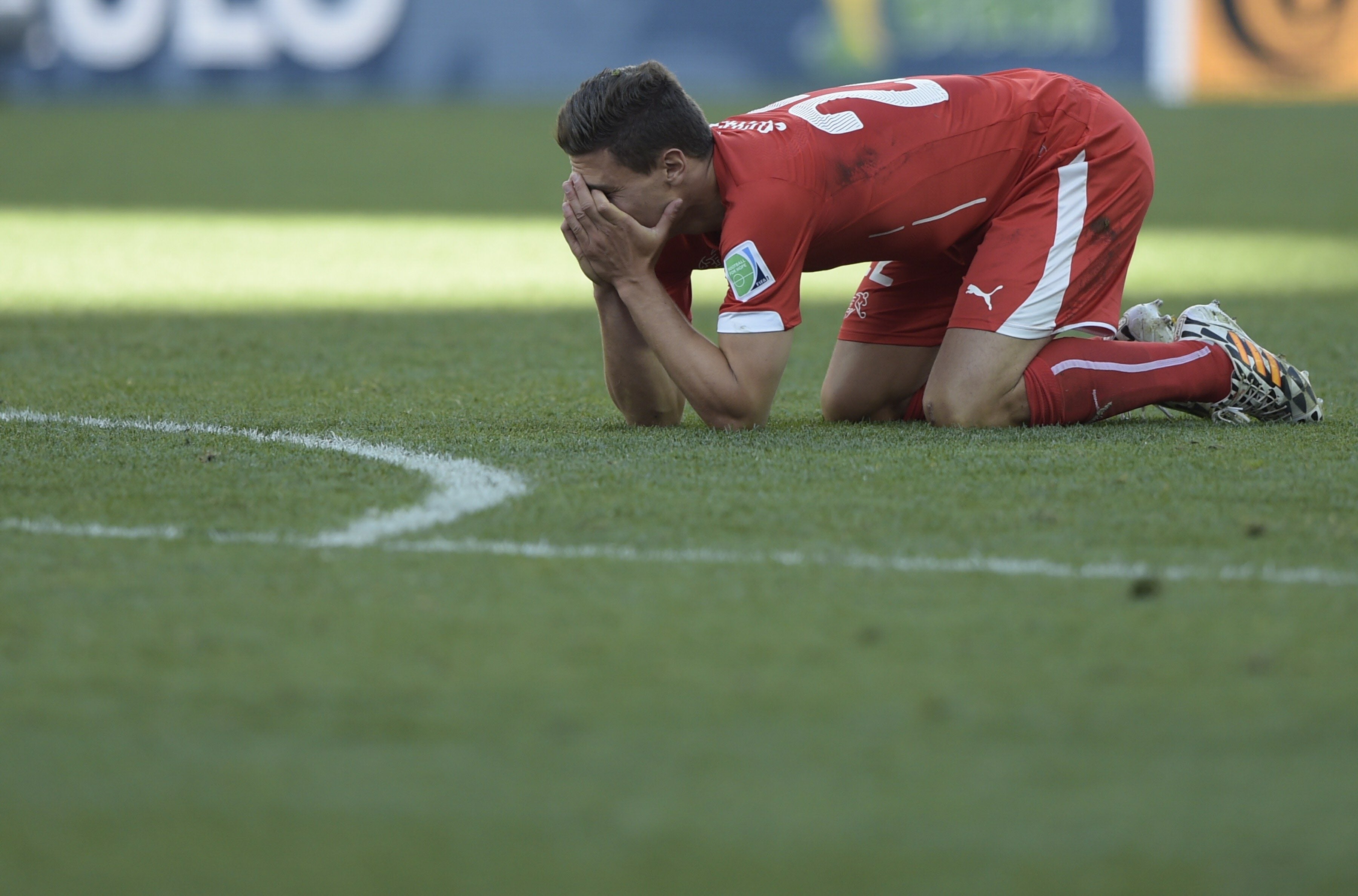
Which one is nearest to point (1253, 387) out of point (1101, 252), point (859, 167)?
point (1101, 252)

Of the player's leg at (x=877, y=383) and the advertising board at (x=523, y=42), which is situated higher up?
the player's leg at (x=877, y=383)

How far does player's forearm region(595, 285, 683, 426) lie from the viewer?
3.62 metres

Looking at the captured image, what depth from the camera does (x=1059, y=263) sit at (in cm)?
367

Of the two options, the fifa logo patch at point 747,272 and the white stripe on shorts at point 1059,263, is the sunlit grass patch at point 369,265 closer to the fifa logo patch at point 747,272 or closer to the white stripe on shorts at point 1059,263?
the white stripe on shorts at point 1059,263

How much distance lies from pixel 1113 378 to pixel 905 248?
542 mm

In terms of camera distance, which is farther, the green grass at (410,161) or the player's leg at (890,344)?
the green grass at (410,161)

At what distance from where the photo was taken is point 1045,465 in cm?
321

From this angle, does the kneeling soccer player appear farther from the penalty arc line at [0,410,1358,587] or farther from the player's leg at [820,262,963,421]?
the penalty arc line at [0,410,1358,587]

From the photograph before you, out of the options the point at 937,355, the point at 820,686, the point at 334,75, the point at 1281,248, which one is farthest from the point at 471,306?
the point at 334,75

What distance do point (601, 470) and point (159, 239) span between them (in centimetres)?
597

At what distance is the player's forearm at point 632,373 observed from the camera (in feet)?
11.9

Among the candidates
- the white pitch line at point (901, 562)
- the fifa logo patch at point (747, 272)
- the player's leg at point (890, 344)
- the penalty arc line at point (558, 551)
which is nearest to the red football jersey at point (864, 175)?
the fifa logo patch at point (747, 272)

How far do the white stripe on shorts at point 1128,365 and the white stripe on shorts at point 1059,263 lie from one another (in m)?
0.09

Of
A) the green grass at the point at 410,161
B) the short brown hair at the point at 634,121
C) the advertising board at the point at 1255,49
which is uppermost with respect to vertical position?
the short brown hair at the point at 634,121
